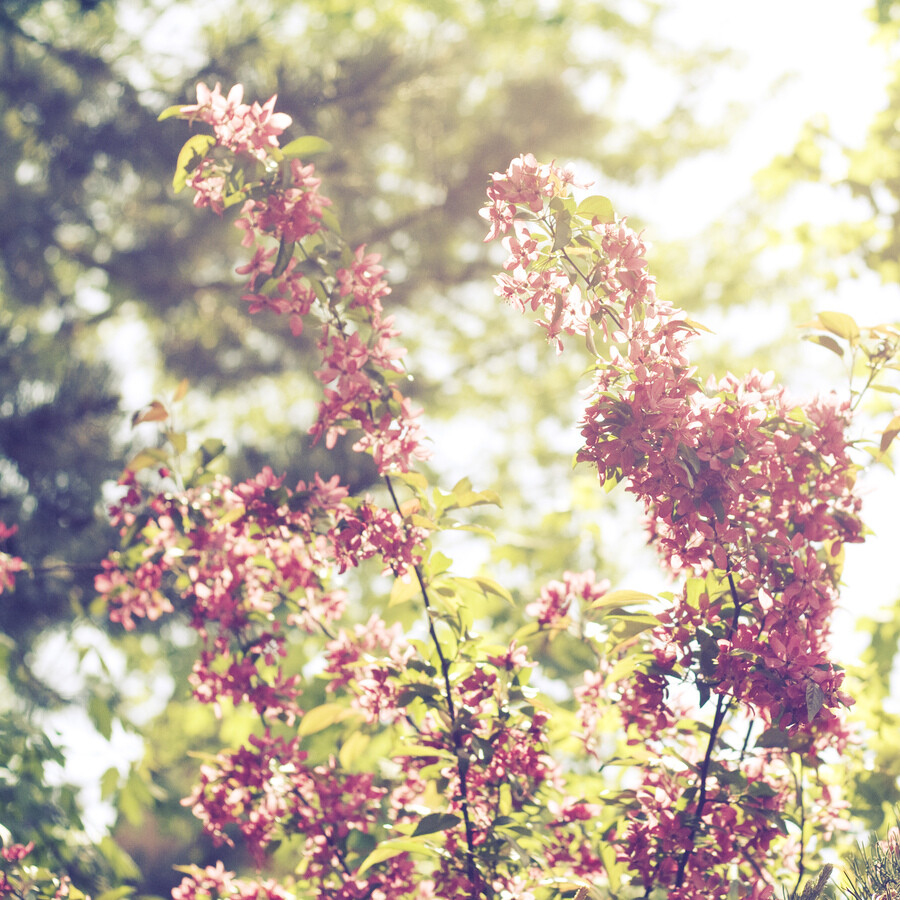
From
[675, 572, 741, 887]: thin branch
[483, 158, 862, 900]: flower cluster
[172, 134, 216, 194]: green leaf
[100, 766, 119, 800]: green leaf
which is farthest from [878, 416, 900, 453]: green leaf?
[100, 766, 119, 800]: green leaf

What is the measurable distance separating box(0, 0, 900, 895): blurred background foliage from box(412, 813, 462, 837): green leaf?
1042 mm

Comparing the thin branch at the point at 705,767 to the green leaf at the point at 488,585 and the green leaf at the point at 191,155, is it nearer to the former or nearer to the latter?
the green leaf at the point at 488,585

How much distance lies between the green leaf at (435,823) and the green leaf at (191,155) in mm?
1135

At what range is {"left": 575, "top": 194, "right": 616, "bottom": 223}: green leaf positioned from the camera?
47.6 inches

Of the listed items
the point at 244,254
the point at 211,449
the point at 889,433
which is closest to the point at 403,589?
the point at 211,449

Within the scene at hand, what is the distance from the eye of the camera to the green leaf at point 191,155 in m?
1.27

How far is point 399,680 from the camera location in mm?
1361

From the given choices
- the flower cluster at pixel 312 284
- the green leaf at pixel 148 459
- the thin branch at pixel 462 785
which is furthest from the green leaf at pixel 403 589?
the green leaf at pixel 148 459

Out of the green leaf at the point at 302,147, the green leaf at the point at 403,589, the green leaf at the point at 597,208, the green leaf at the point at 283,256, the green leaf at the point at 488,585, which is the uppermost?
the green leaf at the point at 302,147

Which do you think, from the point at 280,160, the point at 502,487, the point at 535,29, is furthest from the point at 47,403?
the point at 535,29

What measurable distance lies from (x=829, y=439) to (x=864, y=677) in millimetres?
898

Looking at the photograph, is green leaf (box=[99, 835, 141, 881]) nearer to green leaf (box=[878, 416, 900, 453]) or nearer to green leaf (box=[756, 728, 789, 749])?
green leaf (box=[756, 728, 789, 749])

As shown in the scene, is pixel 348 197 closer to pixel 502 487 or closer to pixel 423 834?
pixel 502 487

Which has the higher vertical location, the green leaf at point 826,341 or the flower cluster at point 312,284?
the green leaf at point 826,341
